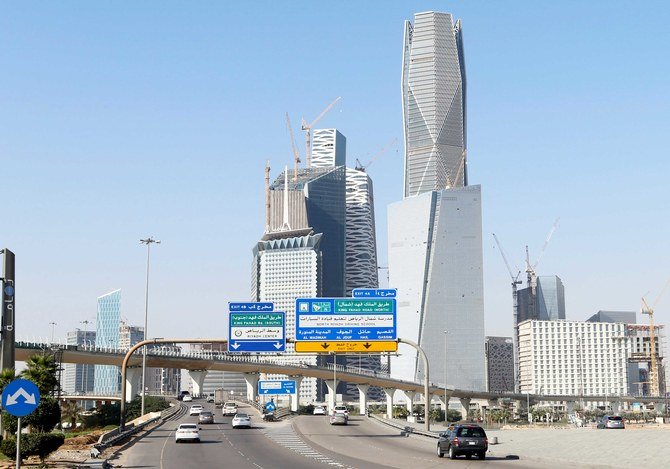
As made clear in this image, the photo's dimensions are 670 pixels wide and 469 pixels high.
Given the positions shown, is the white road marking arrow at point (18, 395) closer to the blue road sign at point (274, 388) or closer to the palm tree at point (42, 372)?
the palm tree at point (42, 372)

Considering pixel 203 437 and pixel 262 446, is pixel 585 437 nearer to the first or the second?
pixel 262 446

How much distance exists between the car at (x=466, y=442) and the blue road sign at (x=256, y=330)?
2977 cm

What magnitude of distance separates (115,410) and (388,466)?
8707 centimetres

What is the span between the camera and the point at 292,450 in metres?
60.5

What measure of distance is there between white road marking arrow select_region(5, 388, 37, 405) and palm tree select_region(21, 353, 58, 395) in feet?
98.7

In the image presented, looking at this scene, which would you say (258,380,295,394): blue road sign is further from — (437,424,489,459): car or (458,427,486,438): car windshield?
(458,427,486,438): car windshield

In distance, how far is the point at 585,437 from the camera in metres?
62.6

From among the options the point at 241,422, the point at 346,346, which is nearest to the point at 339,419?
the point at 241,422

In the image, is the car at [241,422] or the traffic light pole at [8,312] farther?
the car at [241,422]

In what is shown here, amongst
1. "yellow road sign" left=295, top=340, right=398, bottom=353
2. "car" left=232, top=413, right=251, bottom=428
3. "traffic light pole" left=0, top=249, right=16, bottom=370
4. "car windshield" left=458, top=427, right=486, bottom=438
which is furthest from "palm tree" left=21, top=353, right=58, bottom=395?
"car" left=232, top=413, right=251, bottom=428

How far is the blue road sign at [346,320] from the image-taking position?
7819 centimetres

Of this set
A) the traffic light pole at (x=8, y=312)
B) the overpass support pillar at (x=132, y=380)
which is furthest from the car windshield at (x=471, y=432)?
the overpass support pillar at (x=132, y=380)

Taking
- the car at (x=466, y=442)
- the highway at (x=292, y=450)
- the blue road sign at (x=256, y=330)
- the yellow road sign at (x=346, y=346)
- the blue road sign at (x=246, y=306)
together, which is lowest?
the highway at (x=292, y=450)

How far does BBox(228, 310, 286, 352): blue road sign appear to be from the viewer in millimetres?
79688
